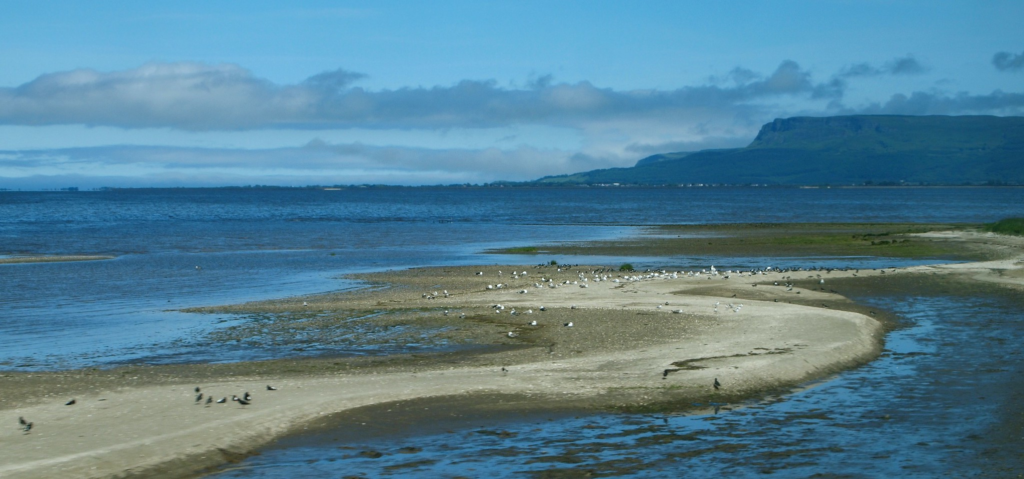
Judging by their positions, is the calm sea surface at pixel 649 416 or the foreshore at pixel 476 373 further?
the foreshore at pixel 476 373

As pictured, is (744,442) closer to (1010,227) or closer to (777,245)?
(777,245)

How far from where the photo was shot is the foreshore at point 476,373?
46.2 ft

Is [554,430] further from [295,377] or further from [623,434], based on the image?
Answer: [295,377]

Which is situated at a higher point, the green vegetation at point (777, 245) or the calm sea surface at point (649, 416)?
the green vegetation at point (777, 245)

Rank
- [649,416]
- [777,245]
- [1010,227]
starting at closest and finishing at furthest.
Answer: [649,416] < [777,245] < [1010,227]

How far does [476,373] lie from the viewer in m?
19.0

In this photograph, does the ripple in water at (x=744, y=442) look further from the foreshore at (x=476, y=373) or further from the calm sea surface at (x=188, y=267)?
the calm sea surface at (x=188, y=267)

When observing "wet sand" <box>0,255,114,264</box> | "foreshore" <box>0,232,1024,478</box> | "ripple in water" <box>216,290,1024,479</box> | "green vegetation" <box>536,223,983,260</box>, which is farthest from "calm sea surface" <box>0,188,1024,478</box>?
"green vegetation" <box>536,223,983,260</box>

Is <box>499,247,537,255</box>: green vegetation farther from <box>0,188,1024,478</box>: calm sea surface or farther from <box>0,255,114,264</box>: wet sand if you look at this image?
<box>0,255,114,264</box>: wet sand

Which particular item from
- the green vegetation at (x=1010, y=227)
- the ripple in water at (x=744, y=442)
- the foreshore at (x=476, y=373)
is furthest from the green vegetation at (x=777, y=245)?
the ripple in water at (x=744, y=442)

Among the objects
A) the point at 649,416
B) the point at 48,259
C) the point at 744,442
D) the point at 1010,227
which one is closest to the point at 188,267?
the point at 48,259

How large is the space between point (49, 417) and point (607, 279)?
79.7 ft

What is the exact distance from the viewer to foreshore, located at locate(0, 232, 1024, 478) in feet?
46.2

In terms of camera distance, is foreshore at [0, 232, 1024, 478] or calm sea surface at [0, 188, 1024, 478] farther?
foreshore at [0, 232, 1024, 478]
